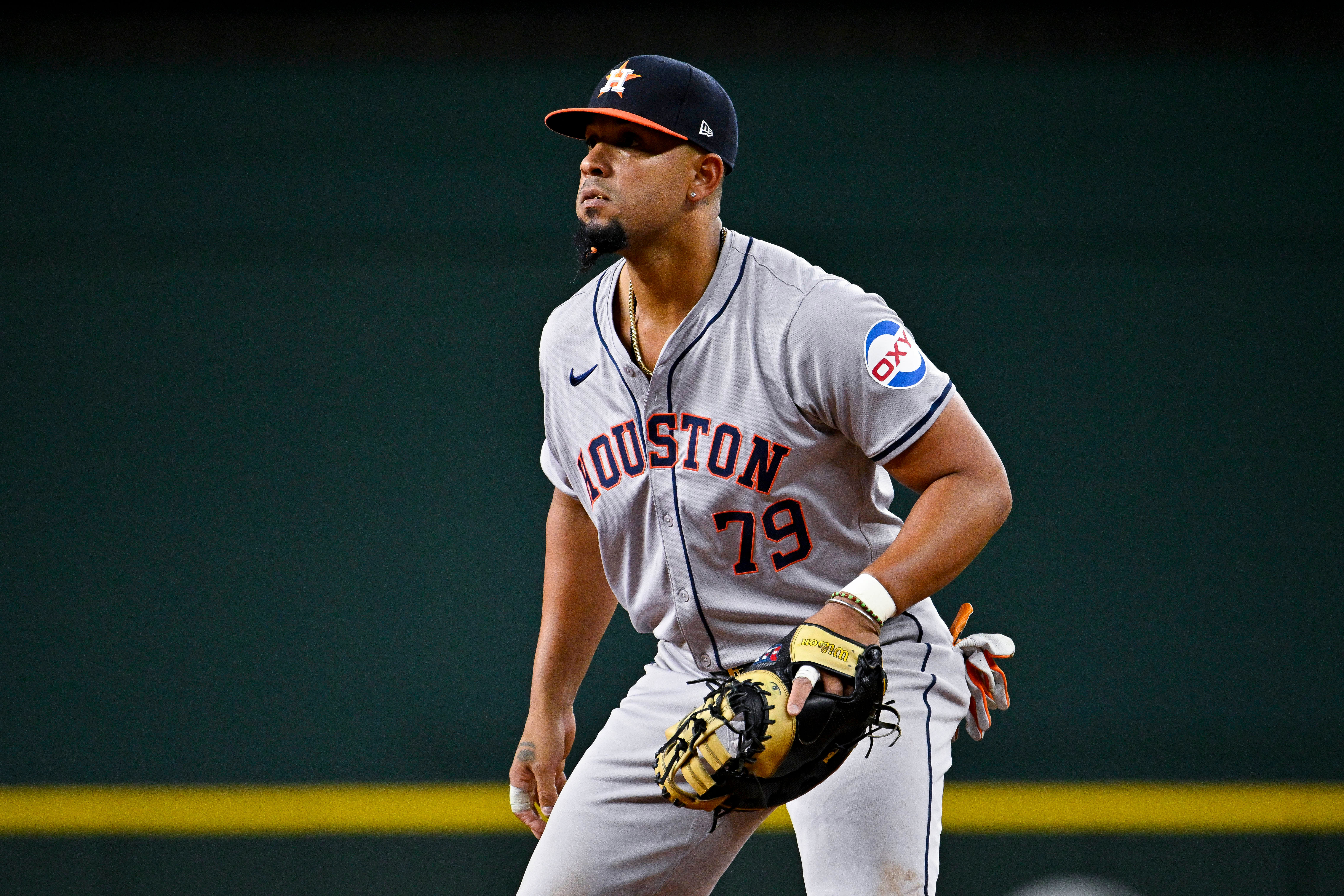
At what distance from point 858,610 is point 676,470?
38 centimetres

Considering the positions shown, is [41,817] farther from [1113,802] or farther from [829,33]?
[829,33]

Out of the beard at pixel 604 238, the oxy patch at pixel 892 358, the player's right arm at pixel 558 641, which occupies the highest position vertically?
the beard at pixel 604 238

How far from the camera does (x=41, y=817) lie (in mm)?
4516

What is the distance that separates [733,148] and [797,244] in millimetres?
2911

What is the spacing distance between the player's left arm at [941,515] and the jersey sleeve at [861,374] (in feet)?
0.10

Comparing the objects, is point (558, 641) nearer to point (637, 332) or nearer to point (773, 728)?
point (637, 332)

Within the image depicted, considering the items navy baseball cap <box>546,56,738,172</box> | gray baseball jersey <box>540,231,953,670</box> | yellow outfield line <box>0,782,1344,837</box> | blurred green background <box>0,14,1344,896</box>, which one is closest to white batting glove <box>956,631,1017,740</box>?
gray baseball jersey <box>540,231,953,670</box>

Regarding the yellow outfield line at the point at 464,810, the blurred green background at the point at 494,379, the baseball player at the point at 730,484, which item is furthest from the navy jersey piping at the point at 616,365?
the blurred green background at the point at 494,379

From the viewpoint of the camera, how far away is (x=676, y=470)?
1.92m

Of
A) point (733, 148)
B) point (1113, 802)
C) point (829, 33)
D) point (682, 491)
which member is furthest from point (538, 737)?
point (829, 33)

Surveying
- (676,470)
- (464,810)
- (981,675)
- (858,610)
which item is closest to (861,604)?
(858,610)

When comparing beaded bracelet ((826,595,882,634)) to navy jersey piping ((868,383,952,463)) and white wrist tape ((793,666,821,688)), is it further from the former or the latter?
navy jersey piping ((868,383,952,463))

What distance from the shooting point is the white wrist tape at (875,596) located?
5.53 feet

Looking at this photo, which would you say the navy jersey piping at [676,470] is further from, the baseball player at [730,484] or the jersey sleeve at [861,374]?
the jersey sleeve at [861,374]
